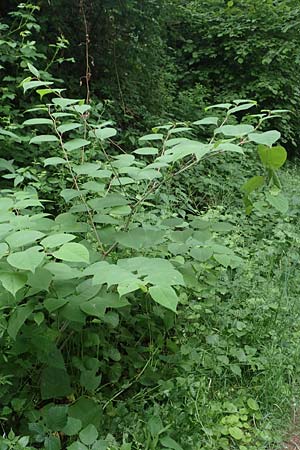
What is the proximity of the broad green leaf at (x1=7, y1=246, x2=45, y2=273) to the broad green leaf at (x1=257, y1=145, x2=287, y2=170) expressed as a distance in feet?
3.01

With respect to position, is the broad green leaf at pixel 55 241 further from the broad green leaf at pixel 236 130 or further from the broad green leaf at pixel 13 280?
the broad green leaf at pixel 236 130

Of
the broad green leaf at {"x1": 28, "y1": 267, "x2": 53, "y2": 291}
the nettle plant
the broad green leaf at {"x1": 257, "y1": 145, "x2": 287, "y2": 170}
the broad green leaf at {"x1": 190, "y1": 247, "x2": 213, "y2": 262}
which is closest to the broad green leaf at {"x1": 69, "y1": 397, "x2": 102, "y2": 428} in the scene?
the nettle plant

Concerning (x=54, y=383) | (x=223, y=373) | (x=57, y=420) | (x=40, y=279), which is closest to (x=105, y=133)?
(x=40, y=279)

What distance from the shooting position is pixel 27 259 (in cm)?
149

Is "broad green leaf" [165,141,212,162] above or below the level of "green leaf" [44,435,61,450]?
above

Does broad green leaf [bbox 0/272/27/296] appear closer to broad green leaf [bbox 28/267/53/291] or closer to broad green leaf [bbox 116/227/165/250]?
broad green leaf [bbox 28/267/53/291]

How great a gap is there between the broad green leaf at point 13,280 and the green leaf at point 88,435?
60 centimetres

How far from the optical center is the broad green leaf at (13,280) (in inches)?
60.8

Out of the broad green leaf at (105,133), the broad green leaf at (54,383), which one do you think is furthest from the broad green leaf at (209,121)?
the broad green leaf at (54,383)

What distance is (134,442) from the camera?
194 centimetres

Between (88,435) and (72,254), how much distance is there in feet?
2.30

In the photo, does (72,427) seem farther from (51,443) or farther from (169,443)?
(169,443)

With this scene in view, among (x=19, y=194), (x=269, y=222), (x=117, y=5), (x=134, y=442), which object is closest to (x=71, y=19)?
(x=117, y=5)

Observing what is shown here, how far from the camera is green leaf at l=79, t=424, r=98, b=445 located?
68.8 inches
